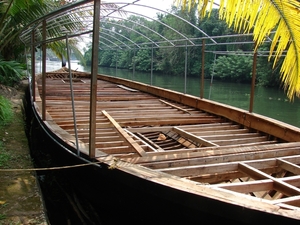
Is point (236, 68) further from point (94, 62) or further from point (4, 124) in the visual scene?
point (94, 62)

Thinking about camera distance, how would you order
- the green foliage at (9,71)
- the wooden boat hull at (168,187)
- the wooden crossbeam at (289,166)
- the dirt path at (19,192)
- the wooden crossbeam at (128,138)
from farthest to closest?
the green foliage at (9,71), the wooden crossbeam at (128,138), the wooden crossbeam at (289,166), the dirt path at (19,192), the wooden boat hull at (168,187)

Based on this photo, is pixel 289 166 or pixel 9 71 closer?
pixel 289 166

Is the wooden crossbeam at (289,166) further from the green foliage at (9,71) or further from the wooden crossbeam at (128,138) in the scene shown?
the green foliage at (9,71)

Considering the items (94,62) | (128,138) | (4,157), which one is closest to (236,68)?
(128,138)

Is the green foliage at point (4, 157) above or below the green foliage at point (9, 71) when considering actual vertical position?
below

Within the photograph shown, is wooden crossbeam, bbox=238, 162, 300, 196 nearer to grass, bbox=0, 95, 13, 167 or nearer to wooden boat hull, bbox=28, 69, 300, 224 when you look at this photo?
wooden boat hull, bbox=28, 69, 300, 224

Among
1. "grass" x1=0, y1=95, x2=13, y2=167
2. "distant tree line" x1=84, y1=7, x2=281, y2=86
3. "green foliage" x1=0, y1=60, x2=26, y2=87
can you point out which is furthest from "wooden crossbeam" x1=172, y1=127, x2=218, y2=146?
"distant tree line" x1=84, y1=7, x2=281, y2=86

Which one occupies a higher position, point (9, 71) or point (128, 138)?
point (9, 71)

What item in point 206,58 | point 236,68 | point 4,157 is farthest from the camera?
point 206,58

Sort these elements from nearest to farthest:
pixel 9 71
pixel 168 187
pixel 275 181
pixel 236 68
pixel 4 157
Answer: pixel 168 187, pixel 275 181, pixel 4 157, pixel 9 71, pixel 236 68

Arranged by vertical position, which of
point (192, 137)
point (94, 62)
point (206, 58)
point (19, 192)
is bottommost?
point (19, 192)

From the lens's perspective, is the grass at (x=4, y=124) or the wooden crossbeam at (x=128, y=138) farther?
the grass at (x=4, y=124)

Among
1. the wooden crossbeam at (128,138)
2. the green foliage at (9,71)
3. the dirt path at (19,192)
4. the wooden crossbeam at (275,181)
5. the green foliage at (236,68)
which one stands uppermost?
the green foliage at (236,68)

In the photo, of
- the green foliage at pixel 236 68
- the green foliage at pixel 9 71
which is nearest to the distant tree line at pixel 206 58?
the green foliage at pixel 236 68
